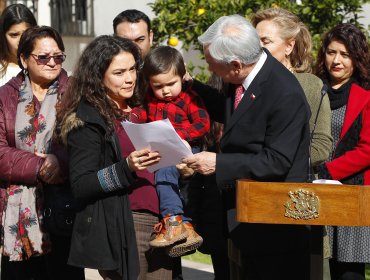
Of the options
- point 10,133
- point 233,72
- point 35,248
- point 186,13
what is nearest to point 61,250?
point 35,248

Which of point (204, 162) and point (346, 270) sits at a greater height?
point (204, 162)

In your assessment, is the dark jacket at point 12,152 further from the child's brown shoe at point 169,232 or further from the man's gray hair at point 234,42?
the man's gray hair at point 234,42

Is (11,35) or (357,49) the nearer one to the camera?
(357,49)

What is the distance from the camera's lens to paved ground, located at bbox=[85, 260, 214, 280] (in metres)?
8.48

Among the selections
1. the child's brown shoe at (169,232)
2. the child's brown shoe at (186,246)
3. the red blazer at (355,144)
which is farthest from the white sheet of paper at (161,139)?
the red blazer at (355,144)

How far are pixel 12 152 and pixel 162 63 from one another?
105 cm

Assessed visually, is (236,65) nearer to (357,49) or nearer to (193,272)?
(357,49)

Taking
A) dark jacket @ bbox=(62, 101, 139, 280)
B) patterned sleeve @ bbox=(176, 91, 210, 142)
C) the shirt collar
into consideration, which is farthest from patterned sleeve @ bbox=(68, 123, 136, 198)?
the shirt collar

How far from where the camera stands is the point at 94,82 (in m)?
5.27

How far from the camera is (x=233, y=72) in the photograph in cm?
482

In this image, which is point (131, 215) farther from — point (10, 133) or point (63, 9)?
point (63, 9)

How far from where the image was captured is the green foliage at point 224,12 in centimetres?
831

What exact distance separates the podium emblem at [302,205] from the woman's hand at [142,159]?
90 centimetres

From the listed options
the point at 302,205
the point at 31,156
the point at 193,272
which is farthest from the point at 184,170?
the point at 193,272
